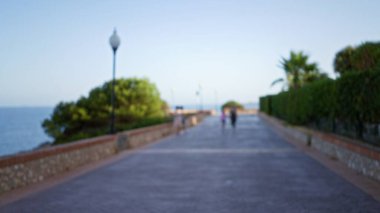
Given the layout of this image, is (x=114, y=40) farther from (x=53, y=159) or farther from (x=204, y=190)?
(x=204, y=190)

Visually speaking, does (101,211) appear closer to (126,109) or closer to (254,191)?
(254,191)

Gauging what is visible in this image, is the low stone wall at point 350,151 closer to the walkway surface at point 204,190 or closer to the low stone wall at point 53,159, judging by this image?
the walkway surface at point 204,190

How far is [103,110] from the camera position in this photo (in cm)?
5266

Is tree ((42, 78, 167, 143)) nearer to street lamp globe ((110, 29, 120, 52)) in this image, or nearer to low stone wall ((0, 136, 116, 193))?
street lamp globe ((110, 29, 120, 52))

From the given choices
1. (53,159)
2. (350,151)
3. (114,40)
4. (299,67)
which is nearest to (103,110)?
(299,67)

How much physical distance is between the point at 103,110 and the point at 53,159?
136ft

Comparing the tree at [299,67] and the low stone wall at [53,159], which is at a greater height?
the tree at [299,67]

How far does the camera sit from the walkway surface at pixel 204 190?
7715 mm

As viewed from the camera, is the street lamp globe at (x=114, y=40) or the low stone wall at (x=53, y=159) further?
the street lamp globe at (x=114, y=40)

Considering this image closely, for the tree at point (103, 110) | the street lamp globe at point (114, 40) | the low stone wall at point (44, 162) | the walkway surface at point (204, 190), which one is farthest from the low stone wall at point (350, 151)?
the tree at point (103, 110)

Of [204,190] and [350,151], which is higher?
[350,151]

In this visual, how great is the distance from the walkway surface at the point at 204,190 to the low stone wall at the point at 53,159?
0.80 metres

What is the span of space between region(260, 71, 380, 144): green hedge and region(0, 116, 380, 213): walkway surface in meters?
2.07

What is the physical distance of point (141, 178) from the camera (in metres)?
11.0
